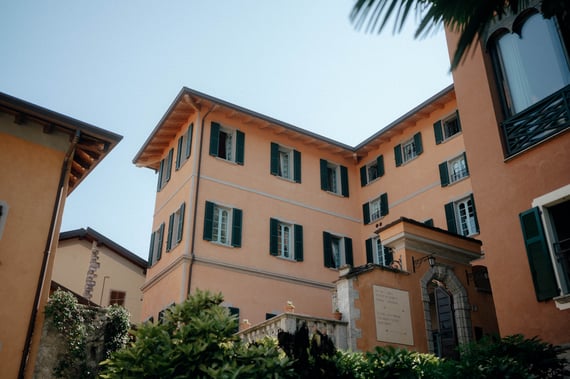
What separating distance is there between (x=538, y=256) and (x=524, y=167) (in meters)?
1.59

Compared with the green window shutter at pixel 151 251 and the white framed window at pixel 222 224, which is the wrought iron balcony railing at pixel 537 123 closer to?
the white framed window at pixel 222 224

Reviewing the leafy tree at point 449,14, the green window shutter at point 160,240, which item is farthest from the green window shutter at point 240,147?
the leafy tree at point 449,14

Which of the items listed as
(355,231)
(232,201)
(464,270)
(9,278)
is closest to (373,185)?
(355,231)

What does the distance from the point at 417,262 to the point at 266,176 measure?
26.7ft

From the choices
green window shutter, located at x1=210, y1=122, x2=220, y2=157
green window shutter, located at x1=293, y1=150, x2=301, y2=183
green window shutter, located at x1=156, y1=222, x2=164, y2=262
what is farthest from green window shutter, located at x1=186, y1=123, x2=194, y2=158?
green window shutter, located at x1=293, y1=150, x2=301, y2=183

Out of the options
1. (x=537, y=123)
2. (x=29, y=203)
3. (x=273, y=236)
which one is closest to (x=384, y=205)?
(x=273, y=236)

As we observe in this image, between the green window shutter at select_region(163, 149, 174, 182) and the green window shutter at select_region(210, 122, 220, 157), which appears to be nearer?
the green window shutter at select_region(210, 122, 220, 157)

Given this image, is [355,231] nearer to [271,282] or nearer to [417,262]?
[271,282]

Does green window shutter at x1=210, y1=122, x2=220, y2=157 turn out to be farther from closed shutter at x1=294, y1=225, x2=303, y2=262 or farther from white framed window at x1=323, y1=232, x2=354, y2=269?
white framed window at x1=323, y1=232, x2=354, y2=269

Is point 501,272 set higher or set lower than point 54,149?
lower

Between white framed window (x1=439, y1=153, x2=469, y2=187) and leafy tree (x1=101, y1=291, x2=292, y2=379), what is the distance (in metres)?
13.4

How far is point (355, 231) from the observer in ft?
71.5

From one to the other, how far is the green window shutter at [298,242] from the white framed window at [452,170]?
5.26 meters

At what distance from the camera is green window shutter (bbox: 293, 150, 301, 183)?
69.0 ft
